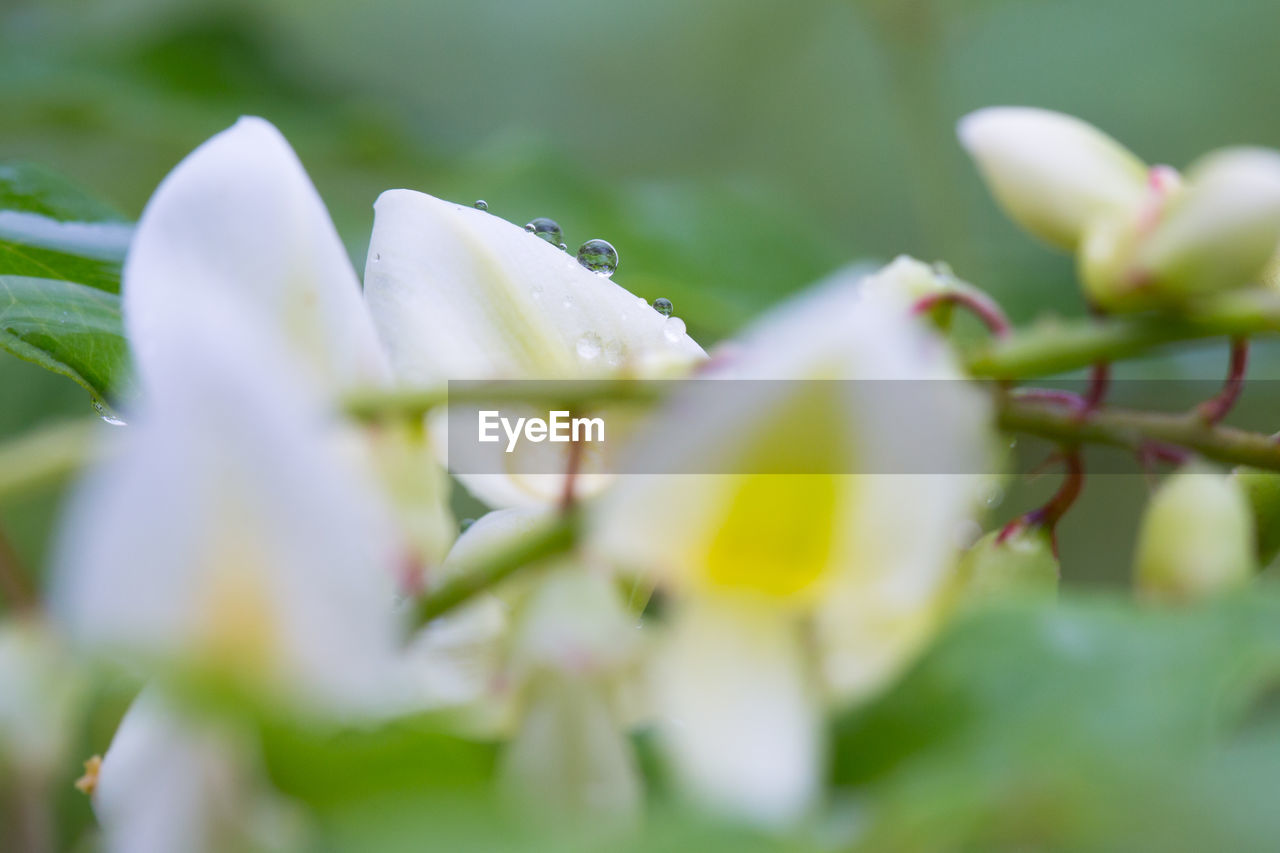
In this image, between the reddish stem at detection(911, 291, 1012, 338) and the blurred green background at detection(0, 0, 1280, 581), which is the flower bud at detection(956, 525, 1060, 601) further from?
the blurred green background at detection(0, 0, 1280, 581)

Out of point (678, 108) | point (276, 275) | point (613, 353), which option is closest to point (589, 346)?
point (613, 353)

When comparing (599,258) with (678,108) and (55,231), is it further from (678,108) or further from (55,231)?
A: (678,108)

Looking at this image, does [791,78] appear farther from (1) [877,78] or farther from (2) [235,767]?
(2) [235,767]

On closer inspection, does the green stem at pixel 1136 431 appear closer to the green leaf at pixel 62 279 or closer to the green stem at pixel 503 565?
the green stem at pixel 503 565

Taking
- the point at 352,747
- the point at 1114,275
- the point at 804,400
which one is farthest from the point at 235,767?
the point at 1114,275

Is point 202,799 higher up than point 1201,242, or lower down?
lower down

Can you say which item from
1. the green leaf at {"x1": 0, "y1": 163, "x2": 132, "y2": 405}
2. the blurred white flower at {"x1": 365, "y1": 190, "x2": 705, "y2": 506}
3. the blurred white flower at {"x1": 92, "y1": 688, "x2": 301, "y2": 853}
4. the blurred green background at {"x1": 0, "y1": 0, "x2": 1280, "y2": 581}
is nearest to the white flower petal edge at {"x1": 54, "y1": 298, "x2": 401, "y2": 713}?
the blurred white flower at {"x1": 92, "y1": 688, "x2": 301, "y2": 853}

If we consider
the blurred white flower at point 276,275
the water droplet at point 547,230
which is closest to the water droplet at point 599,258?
the water droplet at point 547,230
